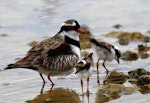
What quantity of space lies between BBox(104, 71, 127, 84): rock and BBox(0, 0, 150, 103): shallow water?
266 mm

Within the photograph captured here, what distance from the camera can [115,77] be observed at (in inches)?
420

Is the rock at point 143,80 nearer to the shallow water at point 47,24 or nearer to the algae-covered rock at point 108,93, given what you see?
the algae-covered rock at point 108,93

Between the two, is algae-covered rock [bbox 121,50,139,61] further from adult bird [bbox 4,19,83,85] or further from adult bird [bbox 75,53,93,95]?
adult bird [bbox 75,53,93,95]

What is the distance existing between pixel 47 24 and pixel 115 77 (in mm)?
4911

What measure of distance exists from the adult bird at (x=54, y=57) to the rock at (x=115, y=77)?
0.65 metres

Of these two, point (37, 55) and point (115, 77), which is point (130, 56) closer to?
point (115, 77)

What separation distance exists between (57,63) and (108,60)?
1.46 meters

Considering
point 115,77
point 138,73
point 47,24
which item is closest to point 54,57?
point 115,77

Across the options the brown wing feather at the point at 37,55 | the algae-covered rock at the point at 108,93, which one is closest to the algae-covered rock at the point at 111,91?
the algae-covered rock at the point at 108,93

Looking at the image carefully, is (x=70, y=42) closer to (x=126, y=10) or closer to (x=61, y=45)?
(x=61, y=45)

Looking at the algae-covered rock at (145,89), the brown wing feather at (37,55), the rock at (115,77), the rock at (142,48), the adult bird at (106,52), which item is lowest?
the algae-covered rock at (145,89)

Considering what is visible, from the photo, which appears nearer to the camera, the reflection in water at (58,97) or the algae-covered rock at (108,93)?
the algae-covered rock at (108,93)

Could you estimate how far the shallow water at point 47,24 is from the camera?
415 inches

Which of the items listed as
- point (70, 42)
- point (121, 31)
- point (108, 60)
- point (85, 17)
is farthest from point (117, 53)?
point (85, 17)
